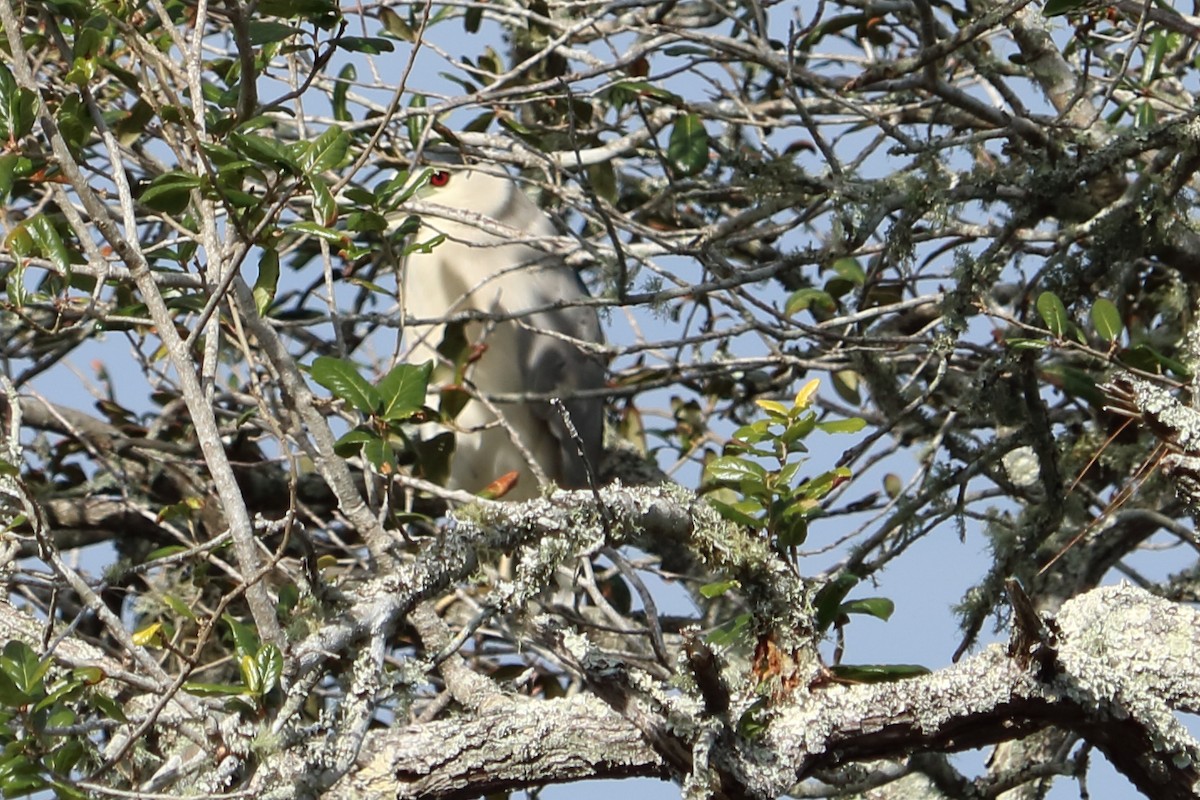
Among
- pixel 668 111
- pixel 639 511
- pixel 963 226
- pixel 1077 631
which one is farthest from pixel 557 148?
pixel 1077 631

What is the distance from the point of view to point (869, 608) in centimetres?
199

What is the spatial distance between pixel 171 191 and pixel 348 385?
39cm

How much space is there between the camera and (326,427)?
2.08 metres

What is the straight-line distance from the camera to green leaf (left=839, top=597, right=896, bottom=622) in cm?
198

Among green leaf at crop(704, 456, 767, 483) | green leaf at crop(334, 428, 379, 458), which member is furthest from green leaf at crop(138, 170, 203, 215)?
green leaf at crop(704, 456, 767, 483)

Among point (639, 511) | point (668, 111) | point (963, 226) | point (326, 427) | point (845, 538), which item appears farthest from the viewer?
point (668, 111)

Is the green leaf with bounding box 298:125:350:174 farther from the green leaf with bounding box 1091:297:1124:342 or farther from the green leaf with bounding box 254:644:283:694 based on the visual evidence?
the green leaf with bounding box 1091:297:1124:342

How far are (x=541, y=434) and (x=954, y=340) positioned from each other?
295 centimetres

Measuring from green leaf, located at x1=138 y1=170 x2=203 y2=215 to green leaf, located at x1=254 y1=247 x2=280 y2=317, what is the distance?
0.63 ft

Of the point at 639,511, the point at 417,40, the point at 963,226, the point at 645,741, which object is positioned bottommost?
the point at 645,741

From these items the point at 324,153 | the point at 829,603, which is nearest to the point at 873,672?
the point at 829,603

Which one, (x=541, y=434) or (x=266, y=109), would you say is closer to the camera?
(x=266, y=109)

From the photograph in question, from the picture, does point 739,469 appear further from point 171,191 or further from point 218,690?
point 171,191

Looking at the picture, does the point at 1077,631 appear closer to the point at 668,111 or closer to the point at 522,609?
the point at 522,609
